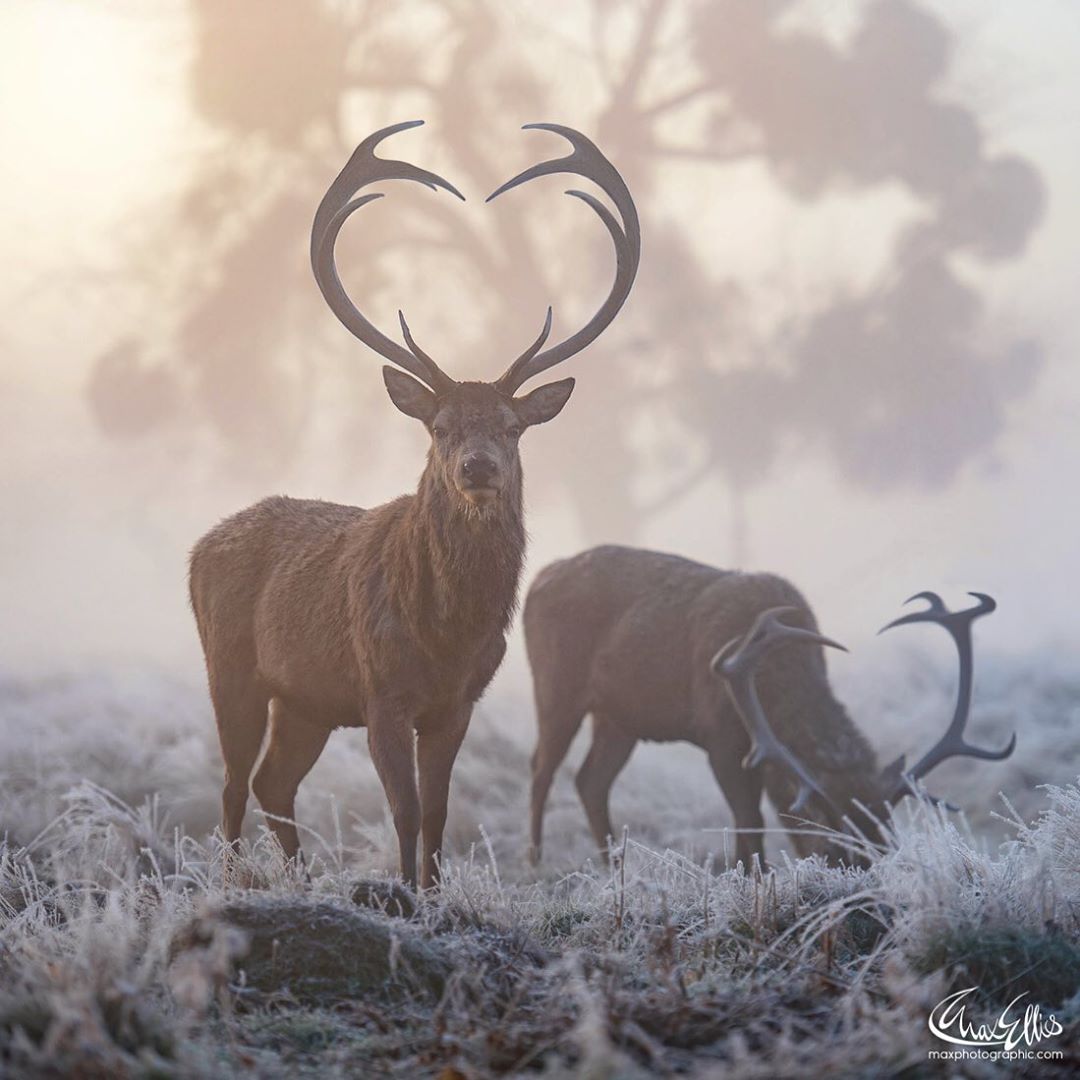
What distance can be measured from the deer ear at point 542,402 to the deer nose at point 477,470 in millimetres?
594

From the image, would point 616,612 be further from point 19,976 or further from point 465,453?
point 19,976

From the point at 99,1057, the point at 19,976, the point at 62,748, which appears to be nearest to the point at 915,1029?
the point at 99,1057

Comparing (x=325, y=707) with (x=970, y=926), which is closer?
(x=970, y=926)

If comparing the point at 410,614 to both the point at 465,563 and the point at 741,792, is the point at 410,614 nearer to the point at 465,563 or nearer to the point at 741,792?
the point at 465,563

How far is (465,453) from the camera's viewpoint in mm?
6234

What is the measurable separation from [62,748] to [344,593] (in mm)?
6695

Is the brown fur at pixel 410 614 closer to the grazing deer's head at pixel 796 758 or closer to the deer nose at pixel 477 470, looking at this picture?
the deer nose at pixel 477 470

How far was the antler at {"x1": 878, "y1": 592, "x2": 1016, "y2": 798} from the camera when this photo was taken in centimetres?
1059

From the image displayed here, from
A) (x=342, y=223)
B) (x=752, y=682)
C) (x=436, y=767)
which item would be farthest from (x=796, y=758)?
(x=342, y=223)

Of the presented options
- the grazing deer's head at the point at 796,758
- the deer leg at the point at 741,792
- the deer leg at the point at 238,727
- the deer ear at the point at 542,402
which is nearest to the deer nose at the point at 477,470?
the deer ear at the point at 542,402

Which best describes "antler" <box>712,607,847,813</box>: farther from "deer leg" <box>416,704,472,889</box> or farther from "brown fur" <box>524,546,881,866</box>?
"deer leg" <box>416,704,472,889</box>

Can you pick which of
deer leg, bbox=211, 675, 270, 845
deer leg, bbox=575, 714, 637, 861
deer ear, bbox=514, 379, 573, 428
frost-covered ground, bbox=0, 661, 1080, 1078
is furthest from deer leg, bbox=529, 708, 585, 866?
deer ear, bbox=514, 379, 573, 428

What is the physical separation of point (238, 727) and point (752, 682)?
158 inches

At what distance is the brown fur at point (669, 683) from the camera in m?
10.4
